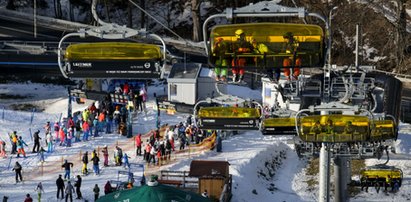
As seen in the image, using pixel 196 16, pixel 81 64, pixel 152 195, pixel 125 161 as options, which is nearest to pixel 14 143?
pixel 125 161

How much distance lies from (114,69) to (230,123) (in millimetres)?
8289

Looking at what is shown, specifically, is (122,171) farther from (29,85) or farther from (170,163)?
(29,85)

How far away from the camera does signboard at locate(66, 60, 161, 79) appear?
19656 millimetres

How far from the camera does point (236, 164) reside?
39188mm

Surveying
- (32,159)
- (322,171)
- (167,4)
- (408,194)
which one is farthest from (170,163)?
(167,4)

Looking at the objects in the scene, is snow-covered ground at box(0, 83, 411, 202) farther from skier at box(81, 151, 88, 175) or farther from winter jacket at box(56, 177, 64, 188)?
winter jacket at box(56, 177, 64, 188)

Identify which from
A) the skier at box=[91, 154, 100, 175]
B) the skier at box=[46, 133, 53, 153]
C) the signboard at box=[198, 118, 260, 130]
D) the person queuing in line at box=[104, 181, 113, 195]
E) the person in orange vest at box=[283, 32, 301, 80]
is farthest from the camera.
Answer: the skier at box=[46, 133, 53, 153]

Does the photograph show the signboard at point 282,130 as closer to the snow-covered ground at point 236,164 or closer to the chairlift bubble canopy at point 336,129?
the chairlift bubble canopy at point 336,129

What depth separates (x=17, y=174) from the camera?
34656 millimetres

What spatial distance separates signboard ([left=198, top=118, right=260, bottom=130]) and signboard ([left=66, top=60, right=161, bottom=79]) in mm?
7596

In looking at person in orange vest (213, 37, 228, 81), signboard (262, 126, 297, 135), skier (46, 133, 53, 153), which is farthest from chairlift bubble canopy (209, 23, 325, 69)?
skier (46, 133, 53, 153)

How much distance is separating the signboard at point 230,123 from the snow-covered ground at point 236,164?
6.63 meters

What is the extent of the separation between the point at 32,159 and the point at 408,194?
15709 mm

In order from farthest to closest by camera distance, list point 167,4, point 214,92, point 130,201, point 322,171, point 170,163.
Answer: point 167,4, point 214,92, point 170,163, point 322,171, point 130,201
